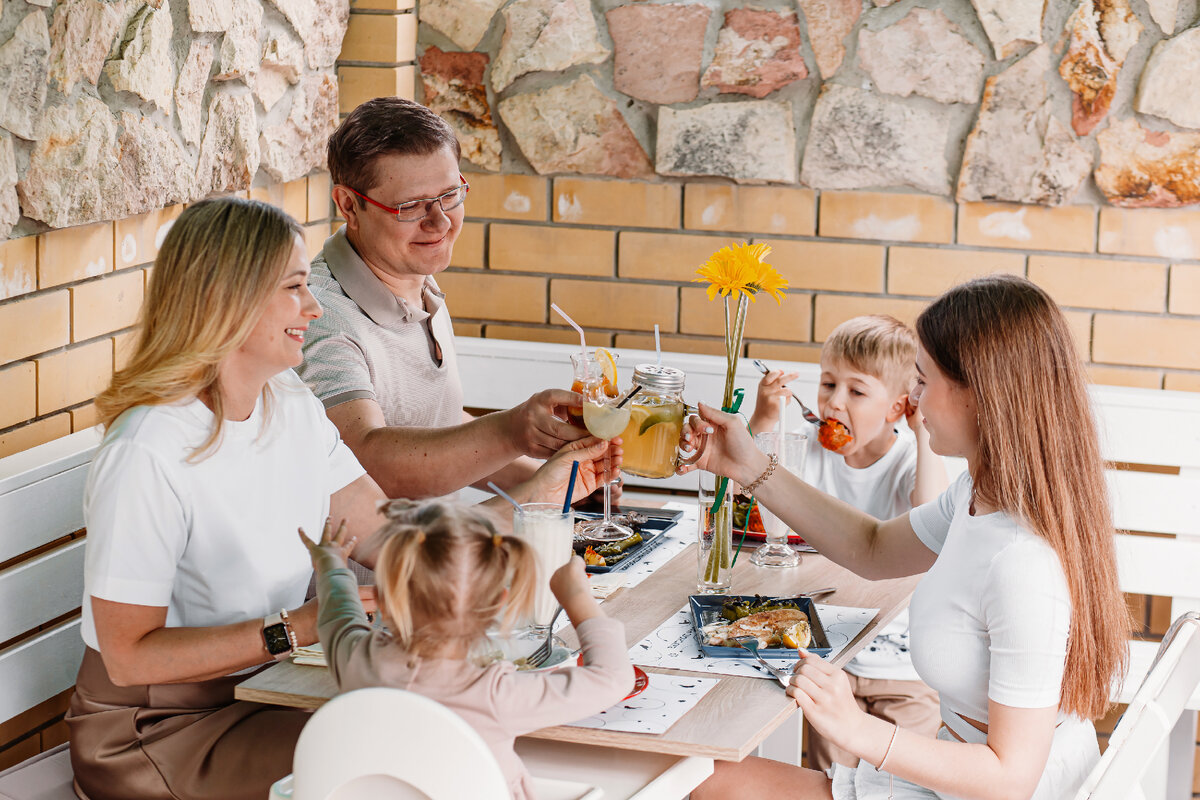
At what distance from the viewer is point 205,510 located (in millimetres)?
1795

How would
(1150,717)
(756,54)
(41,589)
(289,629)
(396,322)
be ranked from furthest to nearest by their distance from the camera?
(756,54), (396,322), (41,589), (289,629), (1150,717)

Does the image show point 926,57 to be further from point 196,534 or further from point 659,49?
point 196,534

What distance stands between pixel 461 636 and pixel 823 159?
192cm

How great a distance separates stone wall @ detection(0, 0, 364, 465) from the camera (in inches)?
82.1

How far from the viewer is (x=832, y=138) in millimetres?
3014

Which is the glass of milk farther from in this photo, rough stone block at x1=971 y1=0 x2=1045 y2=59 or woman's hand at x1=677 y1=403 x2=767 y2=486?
rough stone block at x1=971 y1=0 x2=1045 y2=59

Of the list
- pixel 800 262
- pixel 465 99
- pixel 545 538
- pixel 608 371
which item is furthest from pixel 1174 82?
pixel 545 538

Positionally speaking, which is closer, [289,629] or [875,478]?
[289,629]

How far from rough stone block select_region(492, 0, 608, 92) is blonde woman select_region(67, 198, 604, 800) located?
1.41 metres

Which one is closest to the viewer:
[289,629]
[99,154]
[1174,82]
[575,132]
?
[289,629]

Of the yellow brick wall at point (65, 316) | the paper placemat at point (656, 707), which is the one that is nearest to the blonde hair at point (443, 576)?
the paper placemat at point (656, 707)

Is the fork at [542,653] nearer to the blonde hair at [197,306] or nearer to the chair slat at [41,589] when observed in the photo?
the blonde hair at [197,306]

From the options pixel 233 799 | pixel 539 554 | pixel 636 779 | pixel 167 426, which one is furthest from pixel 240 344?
pixel 636 779

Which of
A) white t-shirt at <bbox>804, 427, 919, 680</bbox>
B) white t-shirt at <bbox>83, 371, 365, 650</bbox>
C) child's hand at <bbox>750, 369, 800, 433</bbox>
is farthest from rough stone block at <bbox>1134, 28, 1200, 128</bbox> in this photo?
white t-shirt at <bbox>83, 371, 365, 650</bbox>
